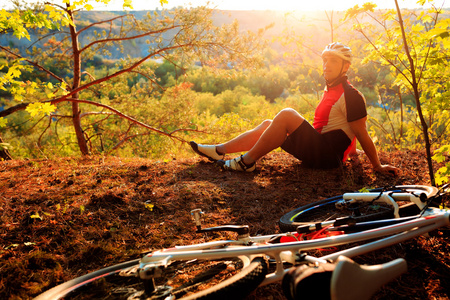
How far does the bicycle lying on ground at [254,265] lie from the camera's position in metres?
1.15

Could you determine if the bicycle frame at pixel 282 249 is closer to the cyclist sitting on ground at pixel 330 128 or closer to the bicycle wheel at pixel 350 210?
the bicycle wheel at pixel 350 210

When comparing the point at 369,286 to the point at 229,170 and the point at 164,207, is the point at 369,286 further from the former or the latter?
the point at 229,170

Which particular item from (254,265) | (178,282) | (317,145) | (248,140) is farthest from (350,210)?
(248,140)

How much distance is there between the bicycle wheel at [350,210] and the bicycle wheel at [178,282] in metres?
0.65

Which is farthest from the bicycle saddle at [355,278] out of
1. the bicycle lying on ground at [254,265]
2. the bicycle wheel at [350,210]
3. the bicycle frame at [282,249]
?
the bicycle wheel at [350,210]

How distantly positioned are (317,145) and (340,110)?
0.42 meters

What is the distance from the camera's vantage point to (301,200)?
2852 mm

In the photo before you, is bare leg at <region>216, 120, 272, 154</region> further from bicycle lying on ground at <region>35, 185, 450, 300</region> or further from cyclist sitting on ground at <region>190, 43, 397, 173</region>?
bicycle lying on ground at <region>35, 185, 450, 300</region>

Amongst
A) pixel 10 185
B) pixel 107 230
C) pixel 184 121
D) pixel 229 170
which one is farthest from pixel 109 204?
pixel 184 121

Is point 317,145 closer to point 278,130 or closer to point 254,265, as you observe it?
point 278,130

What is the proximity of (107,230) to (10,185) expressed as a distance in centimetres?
147

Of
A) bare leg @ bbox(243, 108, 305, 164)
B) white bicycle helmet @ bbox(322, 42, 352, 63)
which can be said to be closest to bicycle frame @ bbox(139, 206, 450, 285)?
bare leg @ bbox(243, 108, 305, 164)

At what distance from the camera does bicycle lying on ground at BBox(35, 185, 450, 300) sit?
3.78ft

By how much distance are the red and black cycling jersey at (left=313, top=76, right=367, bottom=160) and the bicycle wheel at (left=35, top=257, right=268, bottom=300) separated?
1.97 meters
